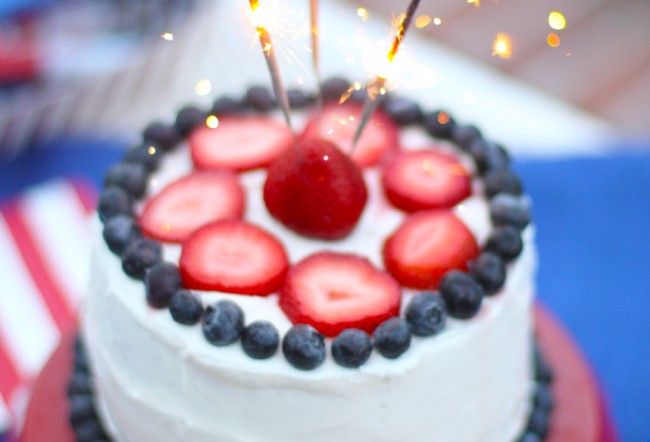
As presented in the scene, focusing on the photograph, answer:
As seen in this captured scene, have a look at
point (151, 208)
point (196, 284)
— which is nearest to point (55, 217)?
point (151, 208)

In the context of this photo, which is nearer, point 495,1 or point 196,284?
point 196,284

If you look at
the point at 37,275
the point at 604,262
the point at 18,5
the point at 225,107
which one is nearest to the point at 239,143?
the point at 225,107

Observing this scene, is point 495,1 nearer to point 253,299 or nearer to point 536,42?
point 536,42

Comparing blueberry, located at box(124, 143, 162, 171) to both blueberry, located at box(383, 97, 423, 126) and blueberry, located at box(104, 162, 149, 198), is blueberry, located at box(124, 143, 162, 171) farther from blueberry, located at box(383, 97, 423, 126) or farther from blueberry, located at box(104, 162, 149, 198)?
blueberry, located at box(383, 97, 423, 126)

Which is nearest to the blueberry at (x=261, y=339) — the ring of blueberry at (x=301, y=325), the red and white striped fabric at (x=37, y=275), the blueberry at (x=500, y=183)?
the ring of blueberry at (x=301, y=325)

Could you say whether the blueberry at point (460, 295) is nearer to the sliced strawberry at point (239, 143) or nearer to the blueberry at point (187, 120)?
the sliced strawberry at point (239, 143)

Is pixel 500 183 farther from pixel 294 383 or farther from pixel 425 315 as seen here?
pixel 294 383
